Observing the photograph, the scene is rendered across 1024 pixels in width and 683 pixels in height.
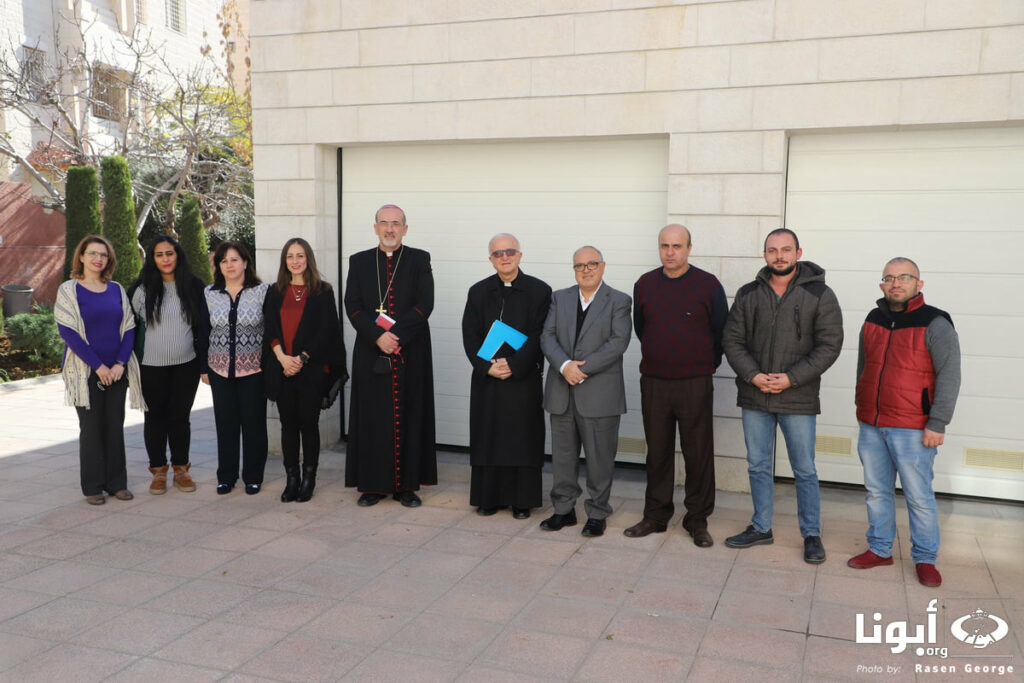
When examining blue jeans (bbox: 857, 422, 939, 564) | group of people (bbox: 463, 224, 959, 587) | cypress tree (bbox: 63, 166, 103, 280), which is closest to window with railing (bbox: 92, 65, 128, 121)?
cypress tree (bbox: 63, 166, 103, 280)

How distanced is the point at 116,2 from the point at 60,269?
877 centimetres

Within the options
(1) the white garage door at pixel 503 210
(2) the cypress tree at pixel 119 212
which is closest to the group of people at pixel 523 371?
(1) the white garage door at pixel 503 210

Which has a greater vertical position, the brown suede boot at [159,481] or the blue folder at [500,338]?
the blue folder at [500,338]

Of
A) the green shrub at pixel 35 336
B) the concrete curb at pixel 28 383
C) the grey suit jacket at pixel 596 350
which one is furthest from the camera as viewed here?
the green shrub at pixel 35 336

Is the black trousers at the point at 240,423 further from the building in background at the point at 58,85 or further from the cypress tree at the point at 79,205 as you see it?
the building in background at the point at 58,85

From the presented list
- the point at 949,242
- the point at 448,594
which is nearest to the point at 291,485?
the point at 448,594

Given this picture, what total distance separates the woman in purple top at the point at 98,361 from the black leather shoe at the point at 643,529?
3.44 meters

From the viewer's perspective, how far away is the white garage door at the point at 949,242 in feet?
17.7

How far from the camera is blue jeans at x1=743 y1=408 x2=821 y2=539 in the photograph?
183 inches

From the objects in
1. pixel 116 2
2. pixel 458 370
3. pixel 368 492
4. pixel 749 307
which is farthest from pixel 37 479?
pixel 116 2

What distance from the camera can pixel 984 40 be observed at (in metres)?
5.10

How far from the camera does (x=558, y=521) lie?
5.18m

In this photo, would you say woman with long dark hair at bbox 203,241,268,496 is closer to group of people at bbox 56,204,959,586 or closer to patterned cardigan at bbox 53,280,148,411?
group of people at bbox 56,204,959,586

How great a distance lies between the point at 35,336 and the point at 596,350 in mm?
10065
